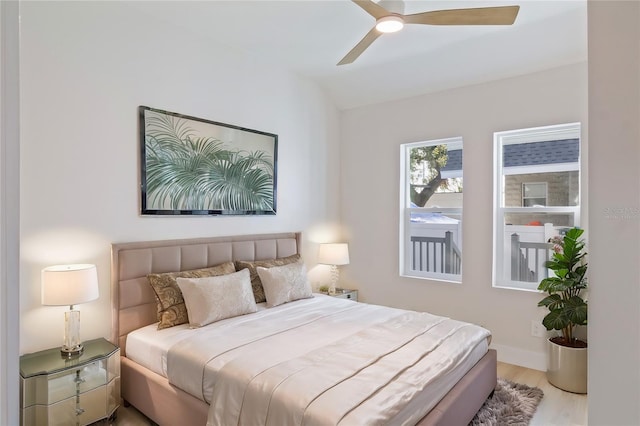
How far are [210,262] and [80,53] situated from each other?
1.81m

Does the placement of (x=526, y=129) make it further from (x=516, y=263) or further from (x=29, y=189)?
(x=29, y=189)

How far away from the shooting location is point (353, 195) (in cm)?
451

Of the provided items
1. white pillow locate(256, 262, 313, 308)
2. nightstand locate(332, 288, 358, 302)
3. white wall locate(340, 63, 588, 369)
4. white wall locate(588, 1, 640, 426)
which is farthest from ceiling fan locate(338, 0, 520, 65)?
nightstand locate(332, 288, 358, 302)

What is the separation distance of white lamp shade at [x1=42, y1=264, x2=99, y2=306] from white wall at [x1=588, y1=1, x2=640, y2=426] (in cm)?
248

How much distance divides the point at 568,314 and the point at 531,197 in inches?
45.0

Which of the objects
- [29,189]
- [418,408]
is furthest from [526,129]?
[29,189]

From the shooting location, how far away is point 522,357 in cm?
327

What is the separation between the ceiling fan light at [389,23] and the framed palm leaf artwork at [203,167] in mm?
1711

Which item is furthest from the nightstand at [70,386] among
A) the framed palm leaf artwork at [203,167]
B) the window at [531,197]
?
the window at [531,197]

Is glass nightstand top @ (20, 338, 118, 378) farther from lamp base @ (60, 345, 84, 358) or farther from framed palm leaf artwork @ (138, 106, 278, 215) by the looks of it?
framed palm leaf artwork @ (138, 106, 278, 215)

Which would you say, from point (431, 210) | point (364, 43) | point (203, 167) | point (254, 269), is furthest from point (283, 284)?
point (364, 43)

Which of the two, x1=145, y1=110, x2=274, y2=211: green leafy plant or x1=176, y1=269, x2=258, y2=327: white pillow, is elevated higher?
x1=145, y1=110, x2=274, y2=211: green leafy plant

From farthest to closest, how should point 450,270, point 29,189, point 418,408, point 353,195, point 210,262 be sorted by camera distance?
point 353,195 < point 450,270 < point 210,262 < point 29,189 < point 418,408

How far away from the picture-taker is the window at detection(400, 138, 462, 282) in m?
3.84
